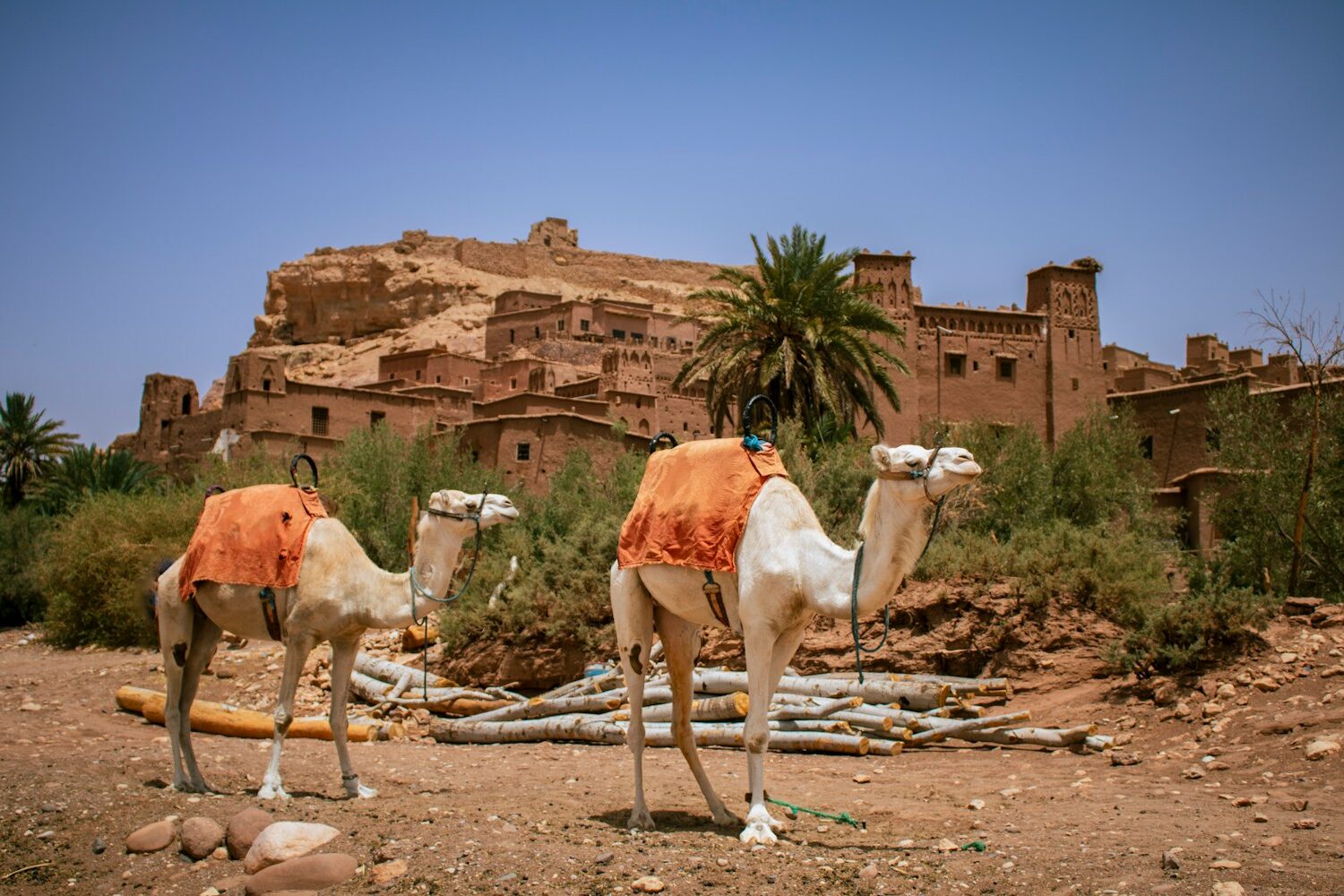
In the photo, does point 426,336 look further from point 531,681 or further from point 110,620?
point 531,681

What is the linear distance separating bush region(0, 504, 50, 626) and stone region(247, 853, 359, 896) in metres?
31.7

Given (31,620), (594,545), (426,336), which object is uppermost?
(426,336)

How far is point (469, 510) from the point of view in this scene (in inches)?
370

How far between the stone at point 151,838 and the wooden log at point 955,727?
720 cm

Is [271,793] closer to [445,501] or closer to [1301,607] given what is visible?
[445,501]

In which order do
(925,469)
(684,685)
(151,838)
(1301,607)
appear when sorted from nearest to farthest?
(925,469) → (151,838) → (684,685) → (1301,607)

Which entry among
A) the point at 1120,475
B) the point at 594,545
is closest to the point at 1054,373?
the point at 1120,475

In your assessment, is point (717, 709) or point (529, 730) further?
point (529, 730)

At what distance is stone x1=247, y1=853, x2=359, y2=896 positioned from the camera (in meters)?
6.79

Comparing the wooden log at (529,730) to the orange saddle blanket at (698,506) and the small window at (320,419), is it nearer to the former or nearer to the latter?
the orange saddle blanket at (698,506)

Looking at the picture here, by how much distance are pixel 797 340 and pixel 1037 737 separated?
16363 mm

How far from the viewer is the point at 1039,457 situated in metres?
23.9

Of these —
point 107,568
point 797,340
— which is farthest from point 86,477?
point 797,340

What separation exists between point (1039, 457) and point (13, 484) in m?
42.0
